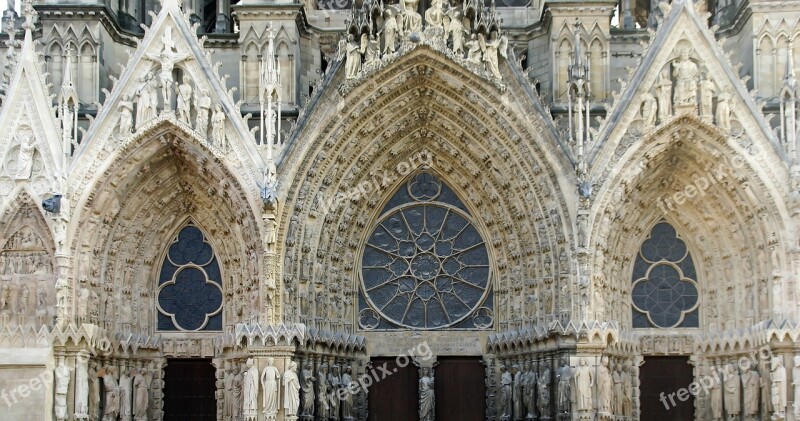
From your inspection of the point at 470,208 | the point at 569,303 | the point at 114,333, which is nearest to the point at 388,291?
the point at 470,208

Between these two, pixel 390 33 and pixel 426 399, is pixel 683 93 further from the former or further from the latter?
pixel 426 399

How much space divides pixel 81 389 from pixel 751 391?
425 inches

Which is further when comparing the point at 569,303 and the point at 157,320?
the point at 157,320

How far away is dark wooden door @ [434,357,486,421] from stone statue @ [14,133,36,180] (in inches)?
301

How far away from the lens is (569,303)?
17906mm

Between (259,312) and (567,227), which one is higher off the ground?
(567,227)

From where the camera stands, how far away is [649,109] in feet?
59.8

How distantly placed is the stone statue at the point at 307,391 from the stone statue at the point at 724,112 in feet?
25.8

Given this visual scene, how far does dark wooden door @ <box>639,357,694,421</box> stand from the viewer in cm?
1903

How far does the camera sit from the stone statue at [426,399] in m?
18.9

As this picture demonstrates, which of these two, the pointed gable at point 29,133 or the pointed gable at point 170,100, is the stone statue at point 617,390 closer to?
the pointed gable at point 170,100

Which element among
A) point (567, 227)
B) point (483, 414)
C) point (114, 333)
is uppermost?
point (567, 227)

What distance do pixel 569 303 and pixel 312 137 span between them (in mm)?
5025

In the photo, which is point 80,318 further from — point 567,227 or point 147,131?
point 567,227
